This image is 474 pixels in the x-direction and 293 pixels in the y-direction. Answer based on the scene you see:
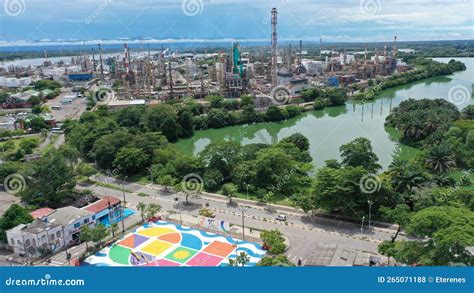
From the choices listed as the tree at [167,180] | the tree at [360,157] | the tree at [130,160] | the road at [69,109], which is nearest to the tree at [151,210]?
the tree at [167,180]

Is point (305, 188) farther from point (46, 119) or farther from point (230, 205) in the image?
point (46, 119)

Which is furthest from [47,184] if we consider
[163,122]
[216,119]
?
[216,119]

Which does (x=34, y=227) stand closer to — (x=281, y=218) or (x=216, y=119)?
(x=281, y=218)

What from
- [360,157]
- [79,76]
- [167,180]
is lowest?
[167,180]

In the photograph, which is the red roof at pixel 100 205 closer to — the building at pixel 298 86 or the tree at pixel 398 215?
the tree at pixel 398 215

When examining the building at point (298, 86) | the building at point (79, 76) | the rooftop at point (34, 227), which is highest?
the building at point (79, 76)

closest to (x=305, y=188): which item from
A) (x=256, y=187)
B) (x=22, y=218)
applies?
(x=256, y=187)
